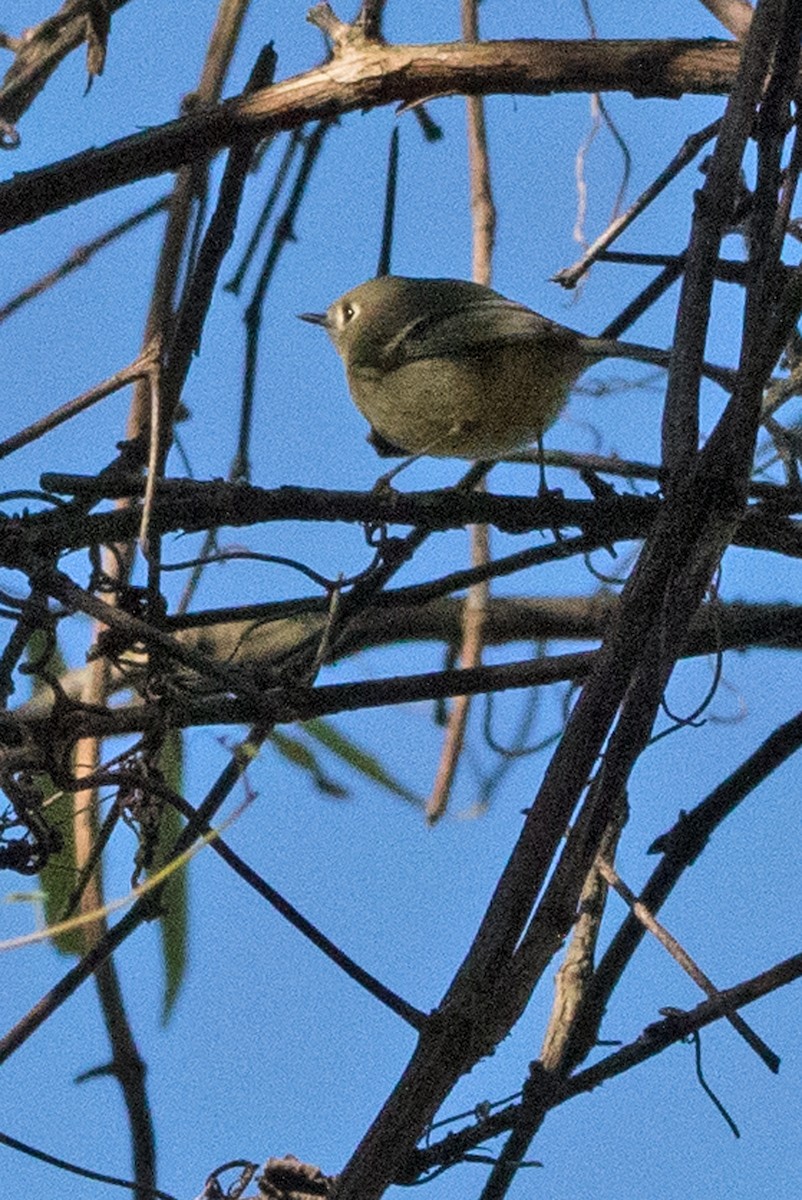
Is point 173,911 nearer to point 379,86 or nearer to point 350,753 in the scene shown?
point 350,753

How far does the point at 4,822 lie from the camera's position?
1469 millimetres

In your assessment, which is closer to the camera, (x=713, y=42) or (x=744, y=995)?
(x=744, y=995)

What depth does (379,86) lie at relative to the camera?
6.31ft

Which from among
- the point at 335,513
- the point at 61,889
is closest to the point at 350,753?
the point at 61,889

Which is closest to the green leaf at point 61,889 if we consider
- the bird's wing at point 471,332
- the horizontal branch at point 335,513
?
the horizontal branch at point 335,513

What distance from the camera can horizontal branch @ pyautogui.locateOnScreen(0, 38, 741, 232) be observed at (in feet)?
6.00

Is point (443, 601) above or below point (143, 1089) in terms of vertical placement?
above

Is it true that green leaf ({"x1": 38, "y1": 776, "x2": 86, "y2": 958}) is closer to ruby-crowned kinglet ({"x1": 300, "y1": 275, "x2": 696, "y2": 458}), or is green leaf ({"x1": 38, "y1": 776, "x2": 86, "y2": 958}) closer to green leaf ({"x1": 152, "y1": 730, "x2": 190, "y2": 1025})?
green leaf ({"x1": 152, "y1": 730, "x2": 190, "y2": 1025})

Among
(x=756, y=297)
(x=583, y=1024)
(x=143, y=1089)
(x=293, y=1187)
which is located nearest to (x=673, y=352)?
(x=756, y=297)

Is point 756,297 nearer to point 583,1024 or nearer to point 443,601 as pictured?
point 583,1024

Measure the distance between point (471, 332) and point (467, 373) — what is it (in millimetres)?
67

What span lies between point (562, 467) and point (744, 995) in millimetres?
1043

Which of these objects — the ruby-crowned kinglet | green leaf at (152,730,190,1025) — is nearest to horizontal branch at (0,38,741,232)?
the ruby-crowned kinglet

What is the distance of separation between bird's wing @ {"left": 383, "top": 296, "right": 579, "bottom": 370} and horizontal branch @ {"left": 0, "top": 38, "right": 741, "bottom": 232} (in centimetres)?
48
